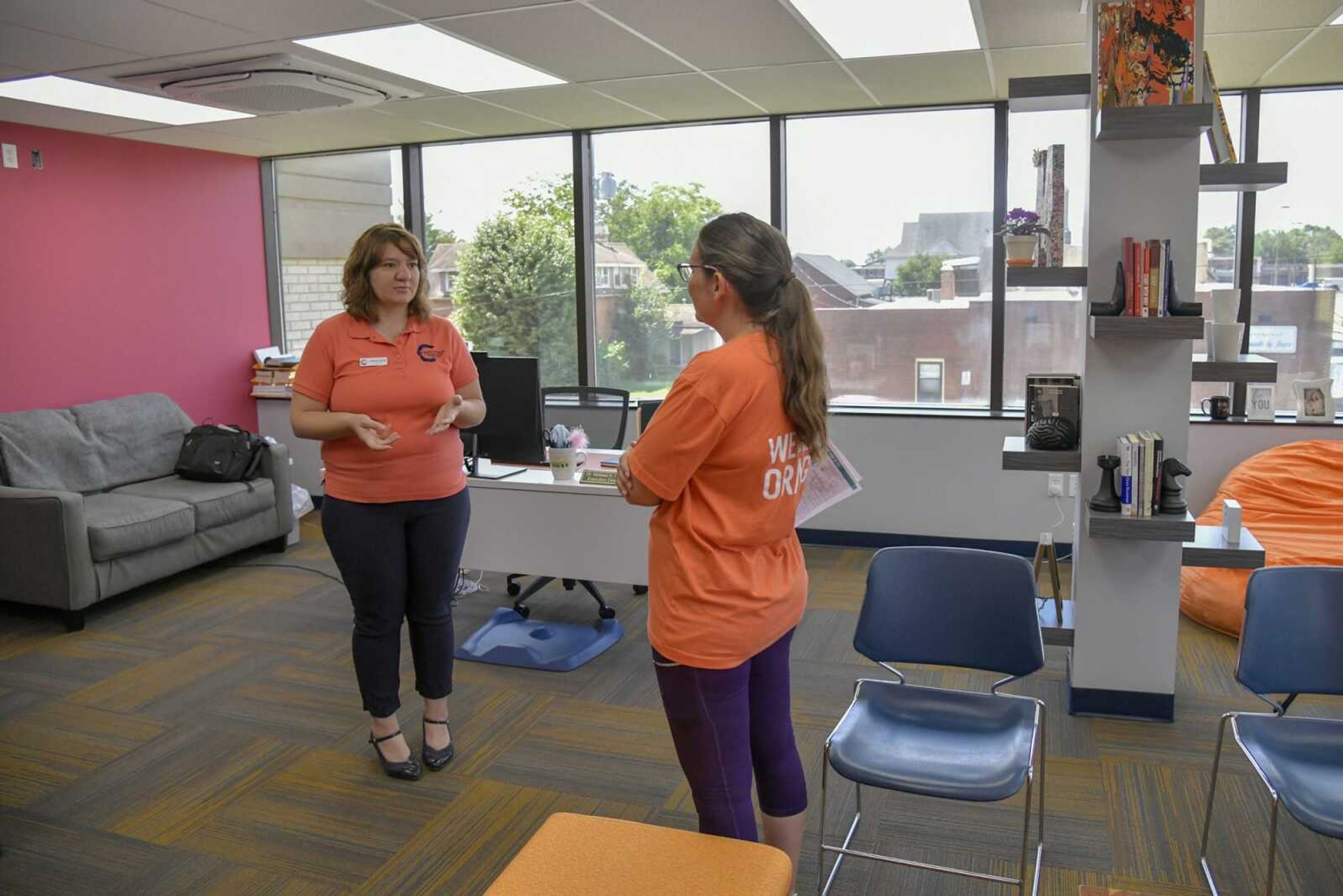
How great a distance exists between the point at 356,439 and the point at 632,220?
365 centimetres

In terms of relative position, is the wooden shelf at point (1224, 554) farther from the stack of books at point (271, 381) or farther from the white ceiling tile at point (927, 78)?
the stack of books at point (271, 381)

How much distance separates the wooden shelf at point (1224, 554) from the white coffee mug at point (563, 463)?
2219 mm

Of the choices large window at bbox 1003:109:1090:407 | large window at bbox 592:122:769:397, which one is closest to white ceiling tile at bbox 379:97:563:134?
large window at bbox 592:122:769:397

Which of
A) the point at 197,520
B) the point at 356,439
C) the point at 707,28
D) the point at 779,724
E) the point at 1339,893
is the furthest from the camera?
the point at 197,520

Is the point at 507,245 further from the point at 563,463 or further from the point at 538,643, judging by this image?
the point at 538,643

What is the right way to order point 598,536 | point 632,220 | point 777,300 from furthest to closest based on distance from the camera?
1. point 632,220
2. point 598,536
3. point 777,300

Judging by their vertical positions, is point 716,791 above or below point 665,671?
below

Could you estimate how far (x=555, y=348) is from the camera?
21.5ft

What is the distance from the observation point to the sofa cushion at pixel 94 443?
5074mm

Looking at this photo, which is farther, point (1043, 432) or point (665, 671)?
point (1043, 432)

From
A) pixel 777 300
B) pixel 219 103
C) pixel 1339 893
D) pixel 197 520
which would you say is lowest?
pixel 1339 893

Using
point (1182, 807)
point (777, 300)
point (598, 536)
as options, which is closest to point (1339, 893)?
point (1182, 807)

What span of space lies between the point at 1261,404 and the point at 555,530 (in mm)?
3600

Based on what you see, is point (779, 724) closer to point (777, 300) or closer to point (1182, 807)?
point (777, 300)
